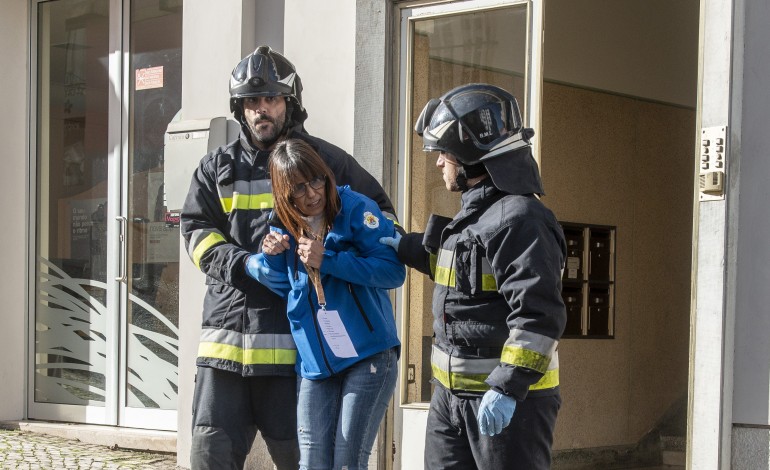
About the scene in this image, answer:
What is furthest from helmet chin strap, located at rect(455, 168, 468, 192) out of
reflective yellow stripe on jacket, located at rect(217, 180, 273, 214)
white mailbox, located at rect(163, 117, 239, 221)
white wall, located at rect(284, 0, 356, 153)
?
white mailbox, located at rect(163, 117, 239, 221)

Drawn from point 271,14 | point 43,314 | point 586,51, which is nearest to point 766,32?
point 271,14

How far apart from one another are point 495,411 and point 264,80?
199cm

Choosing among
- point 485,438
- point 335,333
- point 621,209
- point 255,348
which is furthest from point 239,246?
point 621,209

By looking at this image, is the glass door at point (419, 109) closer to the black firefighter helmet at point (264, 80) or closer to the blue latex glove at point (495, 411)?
the black firefighter helmet at point (264, 80)

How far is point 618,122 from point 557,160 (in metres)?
0.85

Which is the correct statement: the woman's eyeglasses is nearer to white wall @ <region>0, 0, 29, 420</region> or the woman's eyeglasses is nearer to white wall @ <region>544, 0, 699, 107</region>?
white wall @ <region>544, 0, 699, 107</region>

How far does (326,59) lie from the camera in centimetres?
734

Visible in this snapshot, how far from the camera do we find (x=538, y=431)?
3891mm

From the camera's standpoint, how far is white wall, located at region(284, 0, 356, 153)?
722cm

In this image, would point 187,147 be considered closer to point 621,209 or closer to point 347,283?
point 347,283

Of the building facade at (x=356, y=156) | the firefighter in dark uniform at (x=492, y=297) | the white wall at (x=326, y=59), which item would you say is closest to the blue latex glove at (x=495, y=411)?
the firefighter in dark uniform at (x=492, y=297)

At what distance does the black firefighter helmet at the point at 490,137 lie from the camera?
13.0 feet

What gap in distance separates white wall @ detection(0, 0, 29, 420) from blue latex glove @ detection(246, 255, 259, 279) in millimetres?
5194

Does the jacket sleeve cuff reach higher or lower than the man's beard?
lower
